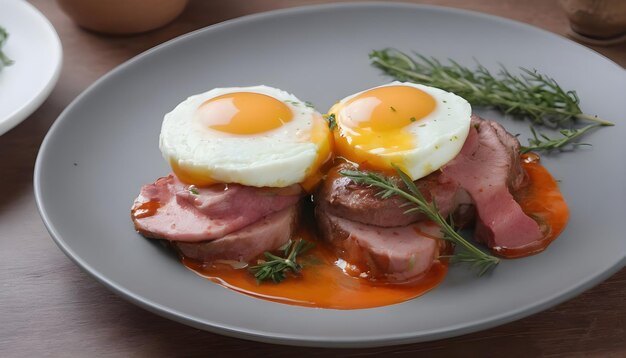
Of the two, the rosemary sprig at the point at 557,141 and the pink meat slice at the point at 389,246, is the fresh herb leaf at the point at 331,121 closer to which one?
the pink meat slice at the point at 389,246

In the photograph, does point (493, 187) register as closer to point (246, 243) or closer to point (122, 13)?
point (246, 243)

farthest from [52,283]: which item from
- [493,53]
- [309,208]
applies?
[493,53]

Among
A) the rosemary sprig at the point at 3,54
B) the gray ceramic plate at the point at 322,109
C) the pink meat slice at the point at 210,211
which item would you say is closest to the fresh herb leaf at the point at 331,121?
the pink meat slice at the point at 210,211

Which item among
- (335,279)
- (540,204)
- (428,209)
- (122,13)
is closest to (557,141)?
(540,204)

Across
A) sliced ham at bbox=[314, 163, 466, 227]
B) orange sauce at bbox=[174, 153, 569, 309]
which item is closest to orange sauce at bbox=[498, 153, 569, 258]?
orange sauce at bbox=[174, 153, 569, 309]

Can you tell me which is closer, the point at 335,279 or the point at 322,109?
the point at 335,279
